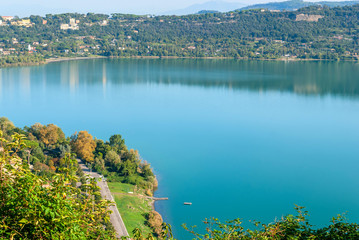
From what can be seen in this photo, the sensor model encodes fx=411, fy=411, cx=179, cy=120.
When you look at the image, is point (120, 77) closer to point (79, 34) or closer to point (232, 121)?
point (232, 121)

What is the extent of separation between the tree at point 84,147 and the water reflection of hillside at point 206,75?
1778cm

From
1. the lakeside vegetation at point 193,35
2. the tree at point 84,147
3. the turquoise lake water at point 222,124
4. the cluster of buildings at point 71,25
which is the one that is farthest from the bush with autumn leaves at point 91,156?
the cluster of buildings at point 71,25

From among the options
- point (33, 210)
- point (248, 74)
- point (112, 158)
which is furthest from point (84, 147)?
point (248, 74)

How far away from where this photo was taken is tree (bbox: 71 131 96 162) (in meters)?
14.6

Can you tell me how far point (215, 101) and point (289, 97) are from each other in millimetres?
5786

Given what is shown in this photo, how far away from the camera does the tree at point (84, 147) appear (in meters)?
14.6

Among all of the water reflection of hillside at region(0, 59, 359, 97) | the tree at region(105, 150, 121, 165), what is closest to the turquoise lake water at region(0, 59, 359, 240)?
the water reflection of hillside at region(0, 59, 359, 97)

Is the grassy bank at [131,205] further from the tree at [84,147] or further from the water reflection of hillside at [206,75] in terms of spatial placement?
the water reflection of hillside at [206,75]

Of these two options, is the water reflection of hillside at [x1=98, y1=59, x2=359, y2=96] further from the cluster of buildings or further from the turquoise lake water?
the cluster of buildings

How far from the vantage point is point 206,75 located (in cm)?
4069

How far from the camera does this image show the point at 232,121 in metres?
23.4

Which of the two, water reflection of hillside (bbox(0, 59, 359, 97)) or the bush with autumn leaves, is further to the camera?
water reflection of hillside (bbox(0, 59, 359, 97))

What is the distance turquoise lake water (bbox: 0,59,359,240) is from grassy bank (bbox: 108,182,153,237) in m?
0.67

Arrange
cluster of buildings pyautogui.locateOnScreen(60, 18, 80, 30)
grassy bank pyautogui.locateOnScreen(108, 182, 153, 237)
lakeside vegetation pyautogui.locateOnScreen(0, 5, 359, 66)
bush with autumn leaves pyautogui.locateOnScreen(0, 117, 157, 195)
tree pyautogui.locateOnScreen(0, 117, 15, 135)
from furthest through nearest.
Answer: cluster of buildings pyautogui.locateOnScreen(60, 18, 80, 30)
lakeside vegetation pyautogui.locateOnScreen(0, 5, 359, 66)
tree pyautogui.locateOnScreen(0, 117, 15, 135)
bush with autumn leaves pyautogui.locateOnScreen(0, 117, 157, 195)
grassy bank pyautogui.locateOnScreen(108, 182, 153, 237)
